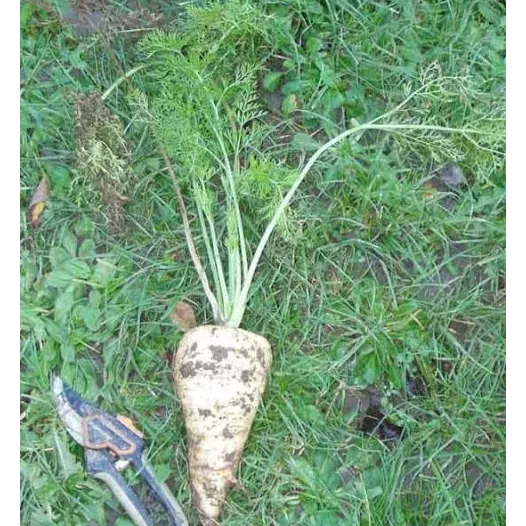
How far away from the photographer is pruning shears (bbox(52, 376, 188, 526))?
1779 mm

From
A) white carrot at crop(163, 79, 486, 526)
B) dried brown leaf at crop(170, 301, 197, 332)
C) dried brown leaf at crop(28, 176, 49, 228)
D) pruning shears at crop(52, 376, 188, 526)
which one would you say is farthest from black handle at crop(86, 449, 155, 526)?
dried brown leaf at crop(28, 176, 49, 228)

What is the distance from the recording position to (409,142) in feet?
6.20

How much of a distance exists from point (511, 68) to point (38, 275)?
1276 mm

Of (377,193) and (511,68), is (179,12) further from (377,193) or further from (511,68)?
(511,68)

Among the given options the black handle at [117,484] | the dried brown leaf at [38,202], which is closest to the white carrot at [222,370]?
the black handle at [117,484]

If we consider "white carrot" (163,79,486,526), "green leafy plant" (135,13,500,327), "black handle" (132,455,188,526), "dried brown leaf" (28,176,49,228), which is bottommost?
"black handle" (132,455,188,526)

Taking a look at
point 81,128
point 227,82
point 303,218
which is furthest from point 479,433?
point 81,128

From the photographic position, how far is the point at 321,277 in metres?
1.90

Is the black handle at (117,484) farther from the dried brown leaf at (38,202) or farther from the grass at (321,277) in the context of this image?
the dried brown leaf at (38,202)

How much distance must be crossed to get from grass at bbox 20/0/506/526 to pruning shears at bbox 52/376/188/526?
0.12ft

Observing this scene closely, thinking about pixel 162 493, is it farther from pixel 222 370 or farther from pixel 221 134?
pixel 221 134

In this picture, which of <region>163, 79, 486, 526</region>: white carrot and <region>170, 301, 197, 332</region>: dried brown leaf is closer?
<region>163, 79, 486, 526</region>: white carrot

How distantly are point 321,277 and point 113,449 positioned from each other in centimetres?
64

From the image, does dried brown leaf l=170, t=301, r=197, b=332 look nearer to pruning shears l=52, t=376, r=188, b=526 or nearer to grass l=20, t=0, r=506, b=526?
grass l=20, t=0, r=506, b=526
